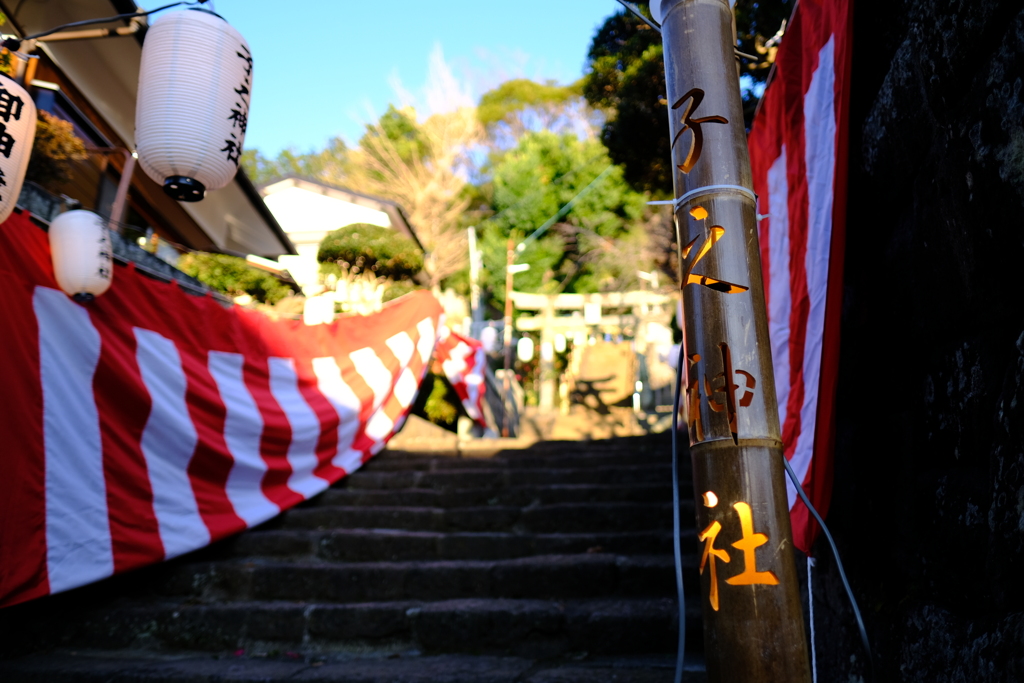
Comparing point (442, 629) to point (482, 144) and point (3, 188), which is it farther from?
point (482, 144)

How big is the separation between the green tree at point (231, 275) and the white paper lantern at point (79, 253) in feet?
21.5

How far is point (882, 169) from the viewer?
6.71ft

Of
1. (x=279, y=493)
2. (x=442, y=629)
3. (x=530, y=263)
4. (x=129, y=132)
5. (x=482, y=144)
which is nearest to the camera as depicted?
(x=442, y=629)

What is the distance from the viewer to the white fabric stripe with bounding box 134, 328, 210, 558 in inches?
144

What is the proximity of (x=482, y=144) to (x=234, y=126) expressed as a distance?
24489mm

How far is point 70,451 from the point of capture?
317 cm

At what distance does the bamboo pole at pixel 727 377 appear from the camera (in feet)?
3.92

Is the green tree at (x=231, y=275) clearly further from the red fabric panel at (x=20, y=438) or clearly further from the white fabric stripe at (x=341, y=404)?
the red fabric panel at (x=20, y=438)

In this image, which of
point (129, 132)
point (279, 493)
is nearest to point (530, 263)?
point (129, 132)

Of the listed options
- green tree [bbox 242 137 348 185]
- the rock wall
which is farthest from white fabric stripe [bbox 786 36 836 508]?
green tree [bbox 242 137 348 185]

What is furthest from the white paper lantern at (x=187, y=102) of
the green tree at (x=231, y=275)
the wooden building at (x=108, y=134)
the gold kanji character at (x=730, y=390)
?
the green tree at (x=231, y=275)

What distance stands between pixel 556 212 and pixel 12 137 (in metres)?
22.0

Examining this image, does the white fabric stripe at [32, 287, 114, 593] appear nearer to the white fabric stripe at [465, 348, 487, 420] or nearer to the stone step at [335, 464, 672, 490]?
the stone step at [335, 464, 672, 490]

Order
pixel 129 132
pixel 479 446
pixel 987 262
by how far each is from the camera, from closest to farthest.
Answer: pixel 987 262
pixel 479 446
pixel 129 132
